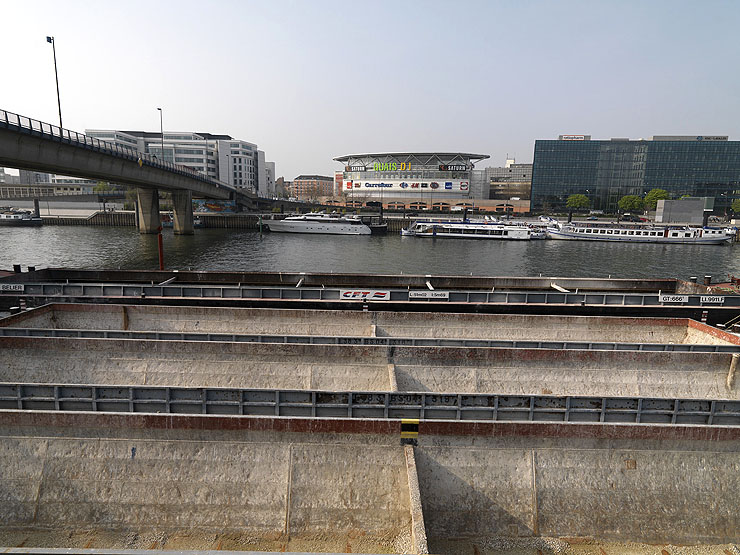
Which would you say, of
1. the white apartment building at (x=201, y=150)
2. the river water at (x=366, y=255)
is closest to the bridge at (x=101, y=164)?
the river water at (x=366, y=255)

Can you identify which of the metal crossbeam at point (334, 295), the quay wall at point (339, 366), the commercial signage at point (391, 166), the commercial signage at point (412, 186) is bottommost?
the quay wall at point (339, 366)

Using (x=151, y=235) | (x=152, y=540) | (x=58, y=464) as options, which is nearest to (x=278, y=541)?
(x=152, y=540)

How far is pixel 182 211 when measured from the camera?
256 ft

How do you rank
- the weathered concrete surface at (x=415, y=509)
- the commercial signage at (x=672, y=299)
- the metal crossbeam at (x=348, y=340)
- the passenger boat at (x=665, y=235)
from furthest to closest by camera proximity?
the passenger boat at (x=665, y=235)
the commercial signage at (x=672, y=299)
the metal crossbeam at (x=348, y=340)
the weathered concrete surface at (x=415, y=509)

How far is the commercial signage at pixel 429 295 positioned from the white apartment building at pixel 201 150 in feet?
409

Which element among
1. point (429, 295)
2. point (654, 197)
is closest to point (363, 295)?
point (429, 295)

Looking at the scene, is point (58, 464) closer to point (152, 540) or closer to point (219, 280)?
point (152, 540)

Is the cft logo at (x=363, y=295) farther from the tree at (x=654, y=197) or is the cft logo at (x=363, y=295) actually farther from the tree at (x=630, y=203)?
the tree at (x=654, y=197)

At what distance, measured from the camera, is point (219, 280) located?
92.5 feet

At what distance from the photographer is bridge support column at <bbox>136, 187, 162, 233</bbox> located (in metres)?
75.0

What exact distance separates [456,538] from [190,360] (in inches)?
409

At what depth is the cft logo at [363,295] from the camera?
21000 millimetres

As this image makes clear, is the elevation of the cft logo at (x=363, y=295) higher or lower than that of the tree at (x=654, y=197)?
lower

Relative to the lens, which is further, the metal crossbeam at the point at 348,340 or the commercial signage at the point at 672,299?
the commercial signage at the point at 672,299
